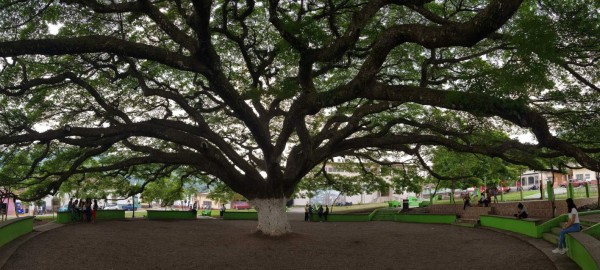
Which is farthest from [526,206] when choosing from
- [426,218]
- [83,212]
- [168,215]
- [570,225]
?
[83,212]

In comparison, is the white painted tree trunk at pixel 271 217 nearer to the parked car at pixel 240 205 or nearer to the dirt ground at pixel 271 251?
the dirt ground at pixel 271 251

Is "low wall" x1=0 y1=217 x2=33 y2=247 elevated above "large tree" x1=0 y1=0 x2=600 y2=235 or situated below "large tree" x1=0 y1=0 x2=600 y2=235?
below

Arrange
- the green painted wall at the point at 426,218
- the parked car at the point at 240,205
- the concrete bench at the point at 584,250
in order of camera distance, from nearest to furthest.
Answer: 1. the concrete bench at the point at 584,250
2. the green painted wall at the point at 426,218
3. the parked car at the point at 240,205

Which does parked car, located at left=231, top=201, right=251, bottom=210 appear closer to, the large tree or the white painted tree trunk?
the large tree

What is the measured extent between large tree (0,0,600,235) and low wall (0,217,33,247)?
1.23 m

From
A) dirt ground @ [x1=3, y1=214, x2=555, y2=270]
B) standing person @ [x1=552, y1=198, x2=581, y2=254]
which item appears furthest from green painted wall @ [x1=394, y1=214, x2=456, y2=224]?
standing person @ [x1=552, y1=198, x2=581, y2=254]

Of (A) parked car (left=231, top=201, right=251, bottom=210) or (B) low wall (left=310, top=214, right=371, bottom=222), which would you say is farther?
(A) parked car (left=231, top=201, right=251, bottom=210)

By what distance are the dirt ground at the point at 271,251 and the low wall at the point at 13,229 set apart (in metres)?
0.57

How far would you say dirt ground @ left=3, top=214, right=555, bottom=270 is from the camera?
36.3 ft

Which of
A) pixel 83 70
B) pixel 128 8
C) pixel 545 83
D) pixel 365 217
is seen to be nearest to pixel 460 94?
pixel 545 83

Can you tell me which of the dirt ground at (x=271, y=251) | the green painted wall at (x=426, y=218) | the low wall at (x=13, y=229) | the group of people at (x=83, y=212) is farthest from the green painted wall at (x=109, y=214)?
the green painted wall at (x=426, y=218)

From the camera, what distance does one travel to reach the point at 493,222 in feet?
62.2

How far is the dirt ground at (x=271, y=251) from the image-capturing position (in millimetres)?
11078

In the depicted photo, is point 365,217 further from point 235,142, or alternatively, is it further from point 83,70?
point 83,70
